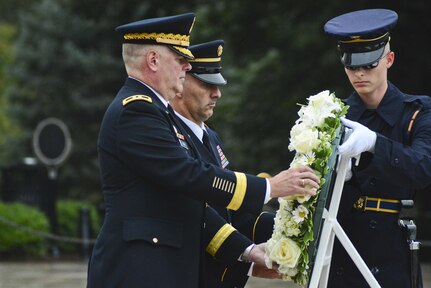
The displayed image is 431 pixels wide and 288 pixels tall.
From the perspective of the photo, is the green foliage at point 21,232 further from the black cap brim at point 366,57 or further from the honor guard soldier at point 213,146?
the black cap brim at point 366,57

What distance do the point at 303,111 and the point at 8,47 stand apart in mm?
40217

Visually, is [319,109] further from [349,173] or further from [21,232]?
[21,232]

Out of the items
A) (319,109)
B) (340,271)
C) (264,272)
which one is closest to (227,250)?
(264,272)

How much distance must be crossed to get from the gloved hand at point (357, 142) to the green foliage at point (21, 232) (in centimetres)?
1226

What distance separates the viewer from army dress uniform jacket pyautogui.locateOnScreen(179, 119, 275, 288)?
4.86 meters

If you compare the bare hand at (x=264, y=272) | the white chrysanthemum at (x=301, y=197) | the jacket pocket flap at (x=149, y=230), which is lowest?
the bare hand at (x=264, y=272)

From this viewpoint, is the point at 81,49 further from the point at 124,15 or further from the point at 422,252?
the point at 422,252

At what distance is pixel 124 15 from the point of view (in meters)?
24.2

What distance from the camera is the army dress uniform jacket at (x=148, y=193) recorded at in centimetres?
412

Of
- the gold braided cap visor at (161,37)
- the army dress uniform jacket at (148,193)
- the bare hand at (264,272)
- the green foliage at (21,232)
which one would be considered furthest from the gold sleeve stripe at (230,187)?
the green foliage at (21,232)

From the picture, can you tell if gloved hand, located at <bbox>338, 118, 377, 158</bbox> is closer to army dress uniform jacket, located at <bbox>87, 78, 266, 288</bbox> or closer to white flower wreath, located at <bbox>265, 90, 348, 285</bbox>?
white flower wreath, located at <bbox>265, 90, 348, 285</bbox>

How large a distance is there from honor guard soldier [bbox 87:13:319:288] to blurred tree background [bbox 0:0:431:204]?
12730 millimetres

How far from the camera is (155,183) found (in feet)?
13.6

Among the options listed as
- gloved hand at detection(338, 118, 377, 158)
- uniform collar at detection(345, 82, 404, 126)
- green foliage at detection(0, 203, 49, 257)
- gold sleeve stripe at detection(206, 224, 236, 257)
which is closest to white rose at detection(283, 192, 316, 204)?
gloved hand at detection(338, 118, 377, 158)
